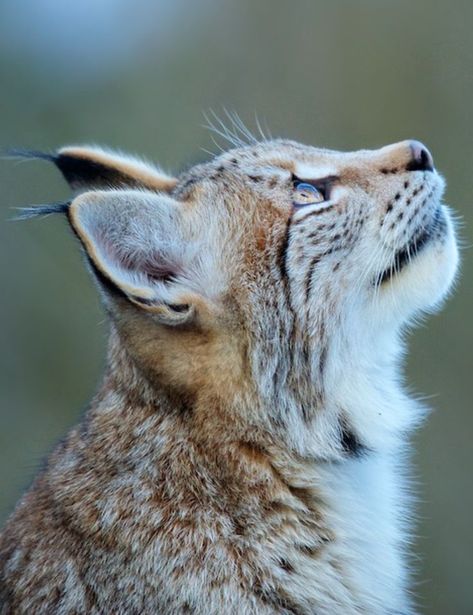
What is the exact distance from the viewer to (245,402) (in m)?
4.80

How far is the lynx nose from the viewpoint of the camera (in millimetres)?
5199

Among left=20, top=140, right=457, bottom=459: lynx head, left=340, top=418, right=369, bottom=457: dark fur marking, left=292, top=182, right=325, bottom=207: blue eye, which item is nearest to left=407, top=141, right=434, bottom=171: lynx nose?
left=20, top=140, right=457, bottom=459: lynx head

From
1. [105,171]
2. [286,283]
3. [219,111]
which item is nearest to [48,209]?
[105,171]

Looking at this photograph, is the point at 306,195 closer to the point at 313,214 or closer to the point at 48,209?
the point at 313,214

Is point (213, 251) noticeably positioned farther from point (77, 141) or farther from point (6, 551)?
point (77, 141)

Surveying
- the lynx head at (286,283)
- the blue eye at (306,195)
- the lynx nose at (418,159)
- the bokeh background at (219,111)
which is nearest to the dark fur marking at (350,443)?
the lynx head at (286,283)

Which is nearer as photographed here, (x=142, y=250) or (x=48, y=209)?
(x=48, y=209)

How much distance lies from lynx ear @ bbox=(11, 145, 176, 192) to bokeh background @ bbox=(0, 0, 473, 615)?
6.06 m

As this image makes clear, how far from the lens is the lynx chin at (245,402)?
466 cm

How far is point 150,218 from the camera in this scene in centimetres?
482

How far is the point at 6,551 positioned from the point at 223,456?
1030mm

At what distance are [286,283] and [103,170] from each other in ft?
3.73

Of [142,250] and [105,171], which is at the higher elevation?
[105,171]

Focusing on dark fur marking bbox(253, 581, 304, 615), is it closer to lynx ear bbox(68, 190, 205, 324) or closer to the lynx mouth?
lynx ear bbox(68, 190, 205, 324)
